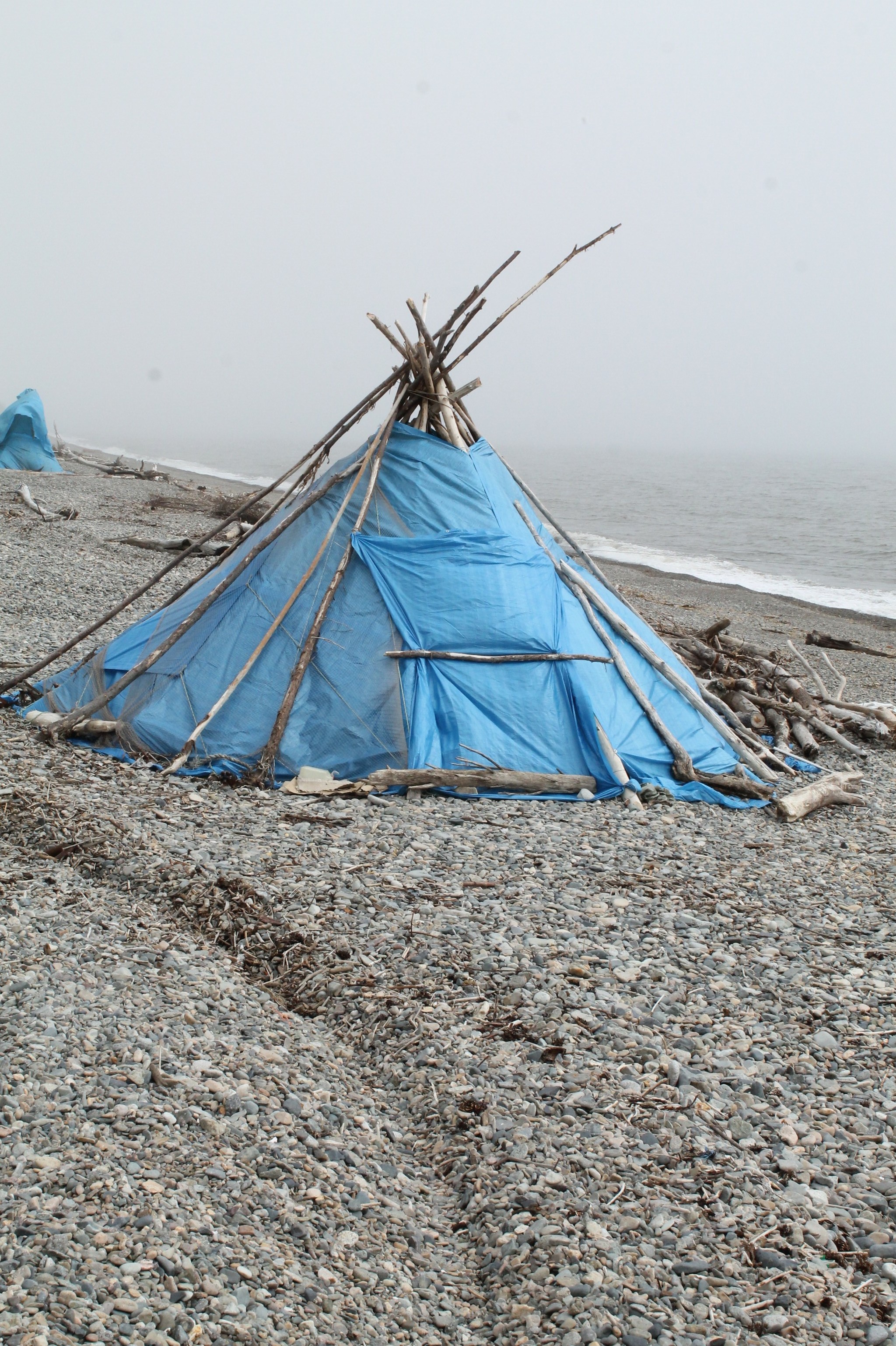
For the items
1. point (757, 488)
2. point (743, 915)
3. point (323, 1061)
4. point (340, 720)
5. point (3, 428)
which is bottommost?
point (323, 1061)

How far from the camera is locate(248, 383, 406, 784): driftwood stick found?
7.95m

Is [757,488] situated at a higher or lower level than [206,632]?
higher

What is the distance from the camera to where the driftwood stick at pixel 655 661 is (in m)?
9.13

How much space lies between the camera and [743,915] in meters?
6.20

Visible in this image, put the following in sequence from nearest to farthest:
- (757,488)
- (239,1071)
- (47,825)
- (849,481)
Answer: (239,1071)
(47,825)
(757,488)
(849,481)

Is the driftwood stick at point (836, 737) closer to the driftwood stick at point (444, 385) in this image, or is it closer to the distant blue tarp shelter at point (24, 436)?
the driftwood stick at point (444, 385)

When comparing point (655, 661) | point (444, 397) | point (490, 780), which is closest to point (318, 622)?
point (490, 780)

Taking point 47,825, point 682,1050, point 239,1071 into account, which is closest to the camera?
point 239,1071

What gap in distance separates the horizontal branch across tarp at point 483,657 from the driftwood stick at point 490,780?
103 cm

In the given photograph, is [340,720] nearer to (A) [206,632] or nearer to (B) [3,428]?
(A) [206,632]

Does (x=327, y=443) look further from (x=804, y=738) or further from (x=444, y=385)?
(x=804, y=738)

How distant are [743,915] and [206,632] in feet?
18.4

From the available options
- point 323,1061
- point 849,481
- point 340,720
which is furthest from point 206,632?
point 849,481

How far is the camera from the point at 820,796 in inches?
333
